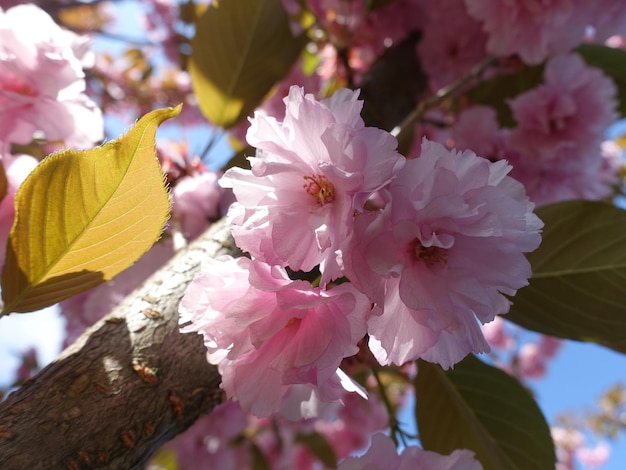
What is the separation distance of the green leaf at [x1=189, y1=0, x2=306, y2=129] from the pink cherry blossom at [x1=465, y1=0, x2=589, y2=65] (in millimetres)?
343

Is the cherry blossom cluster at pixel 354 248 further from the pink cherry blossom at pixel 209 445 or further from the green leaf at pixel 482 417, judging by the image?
the pink cherry blossom at pixel 209 445

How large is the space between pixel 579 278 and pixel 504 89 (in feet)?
2.10

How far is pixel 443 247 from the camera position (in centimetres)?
41

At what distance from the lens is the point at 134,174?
1.51 feet

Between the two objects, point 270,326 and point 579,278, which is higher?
point 270,326

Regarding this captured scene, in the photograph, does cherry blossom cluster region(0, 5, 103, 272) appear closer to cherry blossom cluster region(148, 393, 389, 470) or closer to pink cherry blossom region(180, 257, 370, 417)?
pink cherry blossom region(180, 257, 370, 417)

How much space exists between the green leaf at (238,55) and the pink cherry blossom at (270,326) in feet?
2.14

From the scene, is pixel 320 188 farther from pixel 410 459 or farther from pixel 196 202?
pixel 196 202

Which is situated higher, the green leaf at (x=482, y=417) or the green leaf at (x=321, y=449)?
the green leaf at (x=482, y=417)

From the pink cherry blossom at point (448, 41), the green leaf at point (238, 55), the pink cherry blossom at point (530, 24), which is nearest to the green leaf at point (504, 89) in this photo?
the pink cherry blossom at point (448, 41)

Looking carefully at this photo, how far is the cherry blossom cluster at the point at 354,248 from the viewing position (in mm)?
402

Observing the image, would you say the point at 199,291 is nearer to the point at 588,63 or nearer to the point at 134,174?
the point at 134,174

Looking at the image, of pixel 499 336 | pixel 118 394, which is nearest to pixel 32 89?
pixel 118 394

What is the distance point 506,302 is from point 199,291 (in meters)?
0.25
